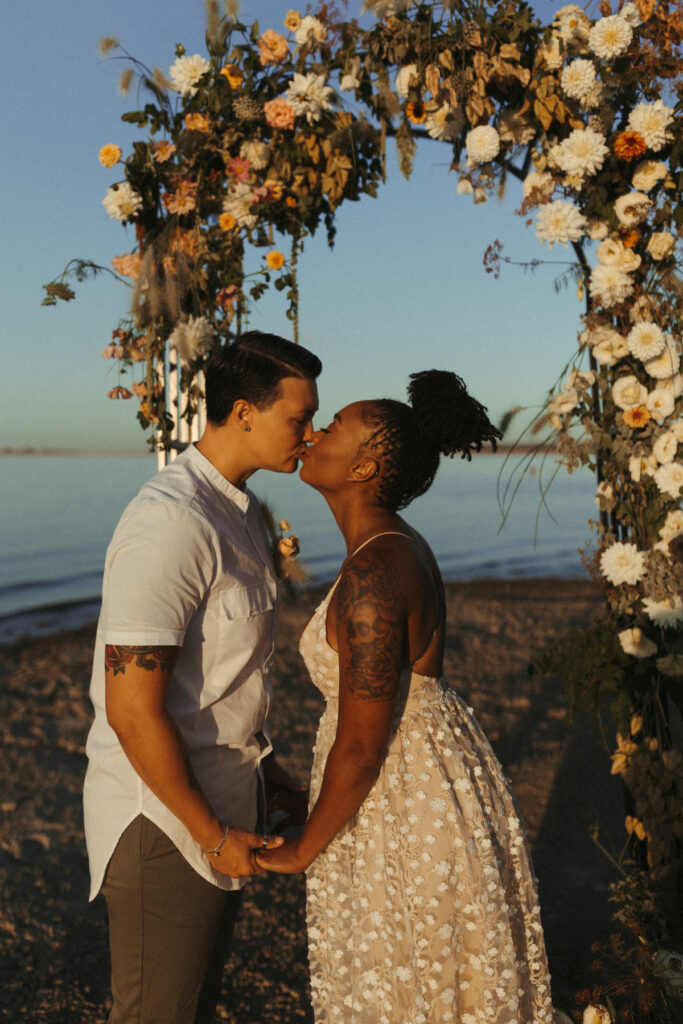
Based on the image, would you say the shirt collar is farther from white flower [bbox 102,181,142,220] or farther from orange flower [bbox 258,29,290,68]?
orange flower [bbox 258,29,290,68]

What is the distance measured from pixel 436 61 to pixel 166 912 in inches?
114

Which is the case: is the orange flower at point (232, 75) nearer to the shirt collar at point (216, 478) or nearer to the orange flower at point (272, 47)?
the orange flower at point (272, 47)

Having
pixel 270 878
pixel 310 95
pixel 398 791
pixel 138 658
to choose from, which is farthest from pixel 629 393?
pixel 270 878

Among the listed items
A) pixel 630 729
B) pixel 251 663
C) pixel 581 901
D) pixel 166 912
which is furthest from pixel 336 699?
pixel 581 901

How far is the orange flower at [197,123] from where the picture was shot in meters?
3.23

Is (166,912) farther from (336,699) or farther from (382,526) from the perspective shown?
(382,526)

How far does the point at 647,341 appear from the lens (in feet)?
10.1

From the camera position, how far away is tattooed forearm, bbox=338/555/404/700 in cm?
195

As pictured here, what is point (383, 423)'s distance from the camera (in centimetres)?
216

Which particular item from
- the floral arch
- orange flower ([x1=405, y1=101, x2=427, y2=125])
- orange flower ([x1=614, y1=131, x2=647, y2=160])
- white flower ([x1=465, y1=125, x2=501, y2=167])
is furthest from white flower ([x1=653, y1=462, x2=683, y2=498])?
orange flower ([x1=405, y1=101, x2=427, y2=125])

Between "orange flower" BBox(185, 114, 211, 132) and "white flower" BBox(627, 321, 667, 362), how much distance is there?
1813 mm

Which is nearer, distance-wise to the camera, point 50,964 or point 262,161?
point 262,161

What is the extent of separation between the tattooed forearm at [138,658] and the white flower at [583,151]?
231 cm

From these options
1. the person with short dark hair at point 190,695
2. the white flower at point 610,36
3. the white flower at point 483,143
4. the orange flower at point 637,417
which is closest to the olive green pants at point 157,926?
the person with short dark hair at point 190,695
